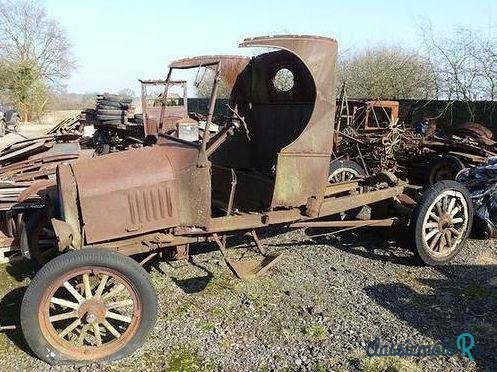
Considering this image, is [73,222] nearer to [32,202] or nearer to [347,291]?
[32,202]

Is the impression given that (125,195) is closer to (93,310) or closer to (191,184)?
(191,184)

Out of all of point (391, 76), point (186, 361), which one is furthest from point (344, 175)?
point (391, 76)

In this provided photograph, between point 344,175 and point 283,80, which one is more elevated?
point 283,80

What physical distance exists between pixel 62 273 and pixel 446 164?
26.1ft

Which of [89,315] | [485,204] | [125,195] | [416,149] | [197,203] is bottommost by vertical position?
[89,315]

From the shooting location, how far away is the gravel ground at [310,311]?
139 inches

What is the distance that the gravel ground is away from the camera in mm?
3543

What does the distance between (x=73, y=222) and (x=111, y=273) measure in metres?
0.65

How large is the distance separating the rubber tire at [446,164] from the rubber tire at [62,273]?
289 inches

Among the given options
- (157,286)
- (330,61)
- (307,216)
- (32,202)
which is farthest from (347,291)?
(32,202)

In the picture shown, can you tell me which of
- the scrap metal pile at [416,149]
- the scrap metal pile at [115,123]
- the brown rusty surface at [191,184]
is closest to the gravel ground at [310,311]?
the brown rusty surface at [191,184]

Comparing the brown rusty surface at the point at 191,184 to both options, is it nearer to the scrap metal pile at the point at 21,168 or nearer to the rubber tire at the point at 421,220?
the rubber tire at the point at 421,220

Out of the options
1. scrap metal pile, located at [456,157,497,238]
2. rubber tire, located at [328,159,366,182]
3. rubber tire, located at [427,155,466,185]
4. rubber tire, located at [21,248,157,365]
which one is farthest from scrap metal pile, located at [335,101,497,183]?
rubber tire, located at [21,248,157,365]

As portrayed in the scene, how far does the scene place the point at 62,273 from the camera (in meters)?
3.41
